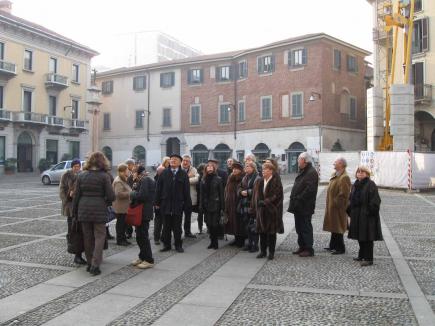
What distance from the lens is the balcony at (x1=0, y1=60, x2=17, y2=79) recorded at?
3709 cm

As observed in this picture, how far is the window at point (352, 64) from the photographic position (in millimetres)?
39156

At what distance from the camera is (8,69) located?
37.6 metres

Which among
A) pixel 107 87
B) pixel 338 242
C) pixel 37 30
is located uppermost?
pixel 37 30

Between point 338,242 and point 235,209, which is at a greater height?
point 235,209

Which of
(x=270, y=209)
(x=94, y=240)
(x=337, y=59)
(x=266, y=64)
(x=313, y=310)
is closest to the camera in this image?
(x=313, y=310)

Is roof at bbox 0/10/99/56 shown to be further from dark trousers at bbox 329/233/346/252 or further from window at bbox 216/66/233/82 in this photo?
dark trousers at bbox 329/233/346/252

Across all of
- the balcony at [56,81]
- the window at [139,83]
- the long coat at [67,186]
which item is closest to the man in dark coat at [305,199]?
the long coat at [67,186]

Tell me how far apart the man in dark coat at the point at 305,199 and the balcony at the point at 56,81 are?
1500 inches

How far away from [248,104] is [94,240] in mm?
34790

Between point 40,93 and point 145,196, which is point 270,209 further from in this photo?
point 40,93

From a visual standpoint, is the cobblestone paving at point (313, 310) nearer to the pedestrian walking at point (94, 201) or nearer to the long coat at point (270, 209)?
the long coat at point (270, 209)

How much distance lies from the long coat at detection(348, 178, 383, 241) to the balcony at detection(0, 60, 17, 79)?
35.9 metres

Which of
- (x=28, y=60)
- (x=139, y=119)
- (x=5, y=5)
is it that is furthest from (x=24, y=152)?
(x=5, y=5)

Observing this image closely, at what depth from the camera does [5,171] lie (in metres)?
37.3
